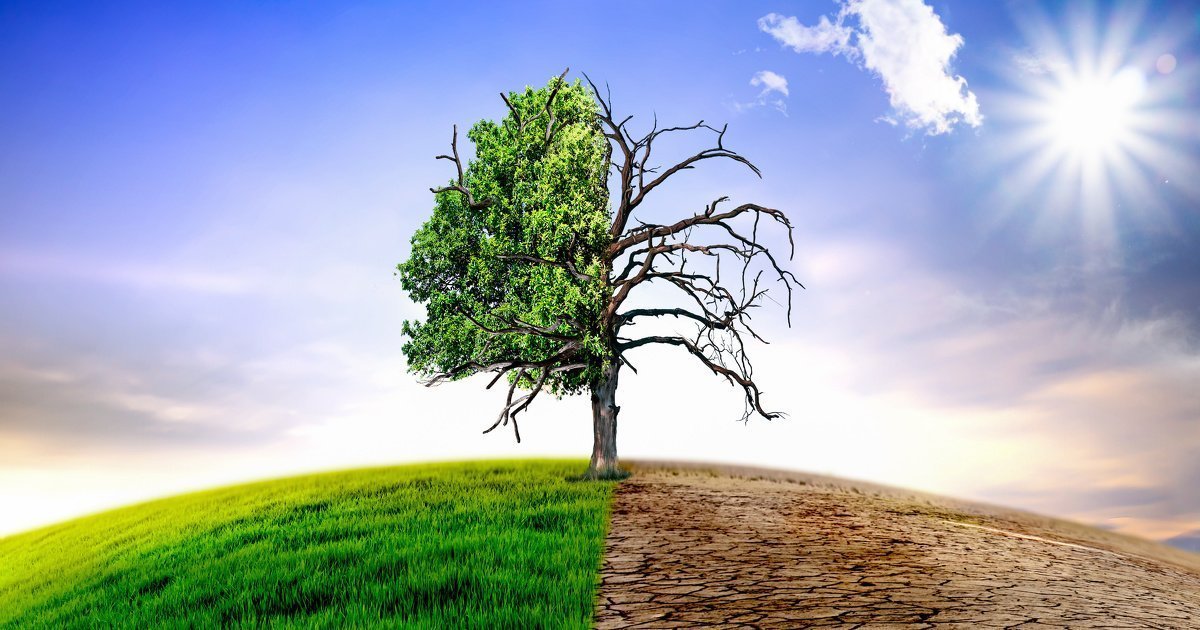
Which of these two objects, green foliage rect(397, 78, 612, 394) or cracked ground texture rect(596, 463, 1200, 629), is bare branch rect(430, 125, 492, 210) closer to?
green foliage rect(397, 78, 612, 394)

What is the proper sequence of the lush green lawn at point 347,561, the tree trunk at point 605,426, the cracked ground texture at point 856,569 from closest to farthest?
the cracked ground texture at point 856,569
the lush green lawn at point 347,561
the tree trunk at point 605,426

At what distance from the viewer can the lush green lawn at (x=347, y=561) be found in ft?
31.7

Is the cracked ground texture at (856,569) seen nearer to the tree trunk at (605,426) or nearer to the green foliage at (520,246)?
the tree trunk at (605,426)

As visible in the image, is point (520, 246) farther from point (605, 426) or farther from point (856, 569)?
point (856, 569)

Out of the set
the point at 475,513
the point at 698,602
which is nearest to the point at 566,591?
the point at 698,602

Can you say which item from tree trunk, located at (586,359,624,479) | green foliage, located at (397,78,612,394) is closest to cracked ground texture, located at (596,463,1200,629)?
tree trunk, located at (586,359,624,479)

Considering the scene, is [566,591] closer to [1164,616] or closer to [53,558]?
[1164,616]

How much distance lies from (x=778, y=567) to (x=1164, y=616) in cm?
523

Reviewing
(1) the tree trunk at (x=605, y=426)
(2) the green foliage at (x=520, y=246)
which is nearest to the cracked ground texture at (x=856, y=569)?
(1) the tree trunk at (x=605, y=426)

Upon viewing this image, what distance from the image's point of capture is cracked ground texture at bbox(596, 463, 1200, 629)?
908 centimetres

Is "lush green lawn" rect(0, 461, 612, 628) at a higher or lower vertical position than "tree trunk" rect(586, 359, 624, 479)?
lower

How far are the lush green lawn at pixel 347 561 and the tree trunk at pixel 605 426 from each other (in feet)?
3.58

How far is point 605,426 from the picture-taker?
67.5 ft

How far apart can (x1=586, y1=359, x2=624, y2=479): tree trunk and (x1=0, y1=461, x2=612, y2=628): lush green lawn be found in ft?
3.58
